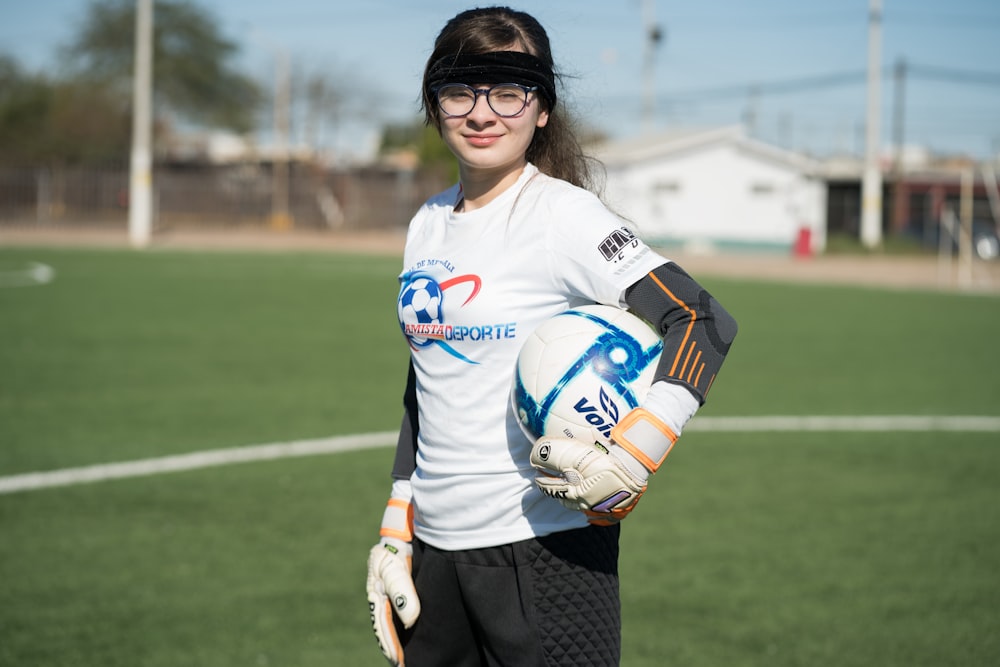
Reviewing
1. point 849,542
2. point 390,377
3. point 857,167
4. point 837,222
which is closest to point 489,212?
point 849,542

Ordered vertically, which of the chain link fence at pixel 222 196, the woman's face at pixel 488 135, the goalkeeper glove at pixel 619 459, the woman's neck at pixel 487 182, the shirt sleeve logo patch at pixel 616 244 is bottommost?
the chain link fence at pixel 222 196

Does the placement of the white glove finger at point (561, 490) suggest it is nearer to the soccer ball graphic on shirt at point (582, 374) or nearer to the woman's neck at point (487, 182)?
the soccer ball graphic on shirt at point (582, 374)

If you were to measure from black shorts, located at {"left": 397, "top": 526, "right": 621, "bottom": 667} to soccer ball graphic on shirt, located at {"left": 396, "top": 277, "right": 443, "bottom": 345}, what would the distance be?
1.94 ft

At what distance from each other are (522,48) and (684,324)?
0.81 metres

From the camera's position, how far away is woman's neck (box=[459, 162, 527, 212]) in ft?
9.15

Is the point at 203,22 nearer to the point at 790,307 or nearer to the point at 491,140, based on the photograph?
the point at 790,307

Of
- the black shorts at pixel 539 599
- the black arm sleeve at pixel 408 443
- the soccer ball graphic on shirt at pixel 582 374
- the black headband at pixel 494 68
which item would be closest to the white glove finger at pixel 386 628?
the black shorts at pixel 539 599

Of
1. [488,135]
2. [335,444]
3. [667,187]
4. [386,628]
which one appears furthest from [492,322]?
[667,187]

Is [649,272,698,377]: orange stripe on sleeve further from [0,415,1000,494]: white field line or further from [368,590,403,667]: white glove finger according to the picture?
[0,415,1000,494]: white field line

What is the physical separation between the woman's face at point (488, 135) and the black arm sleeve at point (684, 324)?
1.55 ft

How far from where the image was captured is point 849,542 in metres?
6.40

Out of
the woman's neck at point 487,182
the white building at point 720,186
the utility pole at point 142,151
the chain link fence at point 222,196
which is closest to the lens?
the woman's neck at point 487,182

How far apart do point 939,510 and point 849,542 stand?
3.44ft

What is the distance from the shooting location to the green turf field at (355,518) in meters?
4.91
